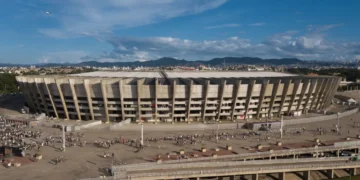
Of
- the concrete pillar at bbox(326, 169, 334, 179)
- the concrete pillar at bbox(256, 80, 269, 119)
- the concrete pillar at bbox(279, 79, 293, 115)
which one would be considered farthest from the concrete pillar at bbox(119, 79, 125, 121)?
the concrete pillar at bbox(326, 169, 334, 179)

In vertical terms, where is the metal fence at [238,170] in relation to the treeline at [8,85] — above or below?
below

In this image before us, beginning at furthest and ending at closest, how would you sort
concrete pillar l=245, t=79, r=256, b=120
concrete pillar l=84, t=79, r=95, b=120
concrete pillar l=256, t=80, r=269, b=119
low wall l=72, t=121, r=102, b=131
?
1. concrete pillar l=256, t=80, r=269, b=119
2. concrete pillar l=245, t=79, r=256, b=120
3. concrete pillar l=84, t=79, r=95, b=120
4. low wall l=72, t=121, r=102, b=131

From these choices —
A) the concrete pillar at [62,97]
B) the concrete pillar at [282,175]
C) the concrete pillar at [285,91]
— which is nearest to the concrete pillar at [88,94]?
the concrete pillar at [62,97]

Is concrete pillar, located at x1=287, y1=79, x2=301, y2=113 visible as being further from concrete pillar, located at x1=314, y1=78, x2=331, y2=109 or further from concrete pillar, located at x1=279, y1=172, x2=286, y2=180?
concrete pillar, located at x1=279, y1=172, x2=286, y2=180

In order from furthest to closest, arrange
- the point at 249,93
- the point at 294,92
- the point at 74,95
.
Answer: the point at 294,92
the point at 249,93
the point at 74,95

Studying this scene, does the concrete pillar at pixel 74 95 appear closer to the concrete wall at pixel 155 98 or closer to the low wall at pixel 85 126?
the concrete wall at pixel 155 98

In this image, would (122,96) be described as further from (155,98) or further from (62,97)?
(62,97)

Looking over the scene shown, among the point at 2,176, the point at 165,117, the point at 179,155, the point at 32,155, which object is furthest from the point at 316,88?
the point at 2,176

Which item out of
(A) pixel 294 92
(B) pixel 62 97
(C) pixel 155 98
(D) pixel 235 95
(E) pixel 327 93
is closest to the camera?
(C) pixel 155 98

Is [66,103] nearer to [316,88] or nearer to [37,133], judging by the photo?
[37,133]

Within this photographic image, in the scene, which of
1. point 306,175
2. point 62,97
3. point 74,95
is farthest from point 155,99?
point 306,175

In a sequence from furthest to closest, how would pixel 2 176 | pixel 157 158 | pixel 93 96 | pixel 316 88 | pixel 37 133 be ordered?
pixel 316 88 → pixel 93 96 → pixel 37 133 → pixel 157 158 → pixel 2 176
